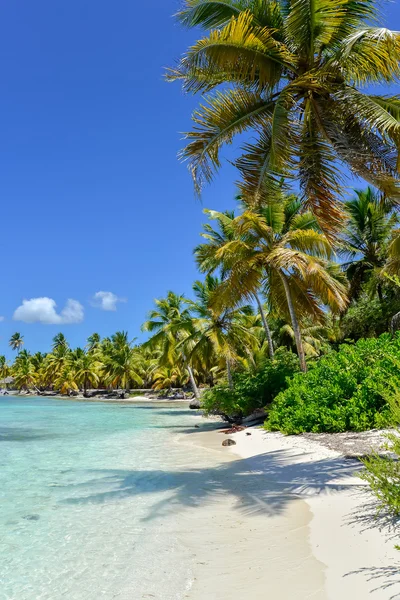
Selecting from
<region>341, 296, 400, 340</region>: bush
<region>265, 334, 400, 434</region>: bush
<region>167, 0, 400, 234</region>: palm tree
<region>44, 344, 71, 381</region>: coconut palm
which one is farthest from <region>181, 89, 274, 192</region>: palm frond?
<region>44, 344, 71, 381</region>: coconut palm

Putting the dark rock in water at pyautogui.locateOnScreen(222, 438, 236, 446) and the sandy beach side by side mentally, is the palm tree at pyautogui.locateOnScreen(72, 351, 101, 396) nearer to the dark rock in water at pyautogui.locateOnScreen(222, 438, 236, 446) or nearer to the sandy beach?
the dark rock in water at pyautogui.locateOnScreen(222, 438, 236, 446)

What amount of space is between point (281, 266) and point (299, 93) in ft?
24.3

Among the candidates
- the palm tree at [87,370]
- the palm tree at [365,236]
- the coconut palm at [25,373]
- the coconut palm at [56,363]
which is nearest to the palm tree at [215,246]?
the palm tree at [365,236]

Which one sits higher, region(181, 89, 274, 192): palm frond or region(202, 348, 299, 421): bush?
region(181, 89, 274, 192): palm frond

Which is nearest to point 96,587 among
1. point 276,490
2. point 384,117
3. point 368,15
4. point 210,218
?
point 276,490

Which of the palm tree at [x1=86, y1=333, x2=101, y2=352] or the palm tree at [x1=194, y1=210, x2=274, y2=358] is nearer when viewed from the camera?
the palm tree at [x1=194, y1=210, x2=274, y2=358]

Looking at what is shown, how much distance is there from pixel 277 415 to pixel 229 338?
12.1 meters

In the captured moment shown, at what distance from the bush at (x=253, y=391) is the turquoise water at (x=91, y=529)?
6.42 metres

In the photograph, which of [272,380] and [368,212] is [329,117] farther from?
[368,212]

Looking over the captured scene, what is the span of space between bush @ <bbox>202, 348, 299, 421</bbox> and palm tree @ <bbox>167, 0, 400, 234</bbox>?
9111 mm

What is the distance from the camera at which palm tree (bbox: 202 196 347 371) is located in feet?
47.5

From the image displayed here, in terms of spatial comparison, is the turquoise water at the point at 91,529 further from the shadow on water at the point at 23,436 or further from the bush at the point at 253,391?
the bush at the point at 253,391

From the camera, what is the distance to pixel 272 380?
16.6 metres

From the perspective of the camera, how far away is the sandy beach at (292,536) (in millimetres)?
3406
